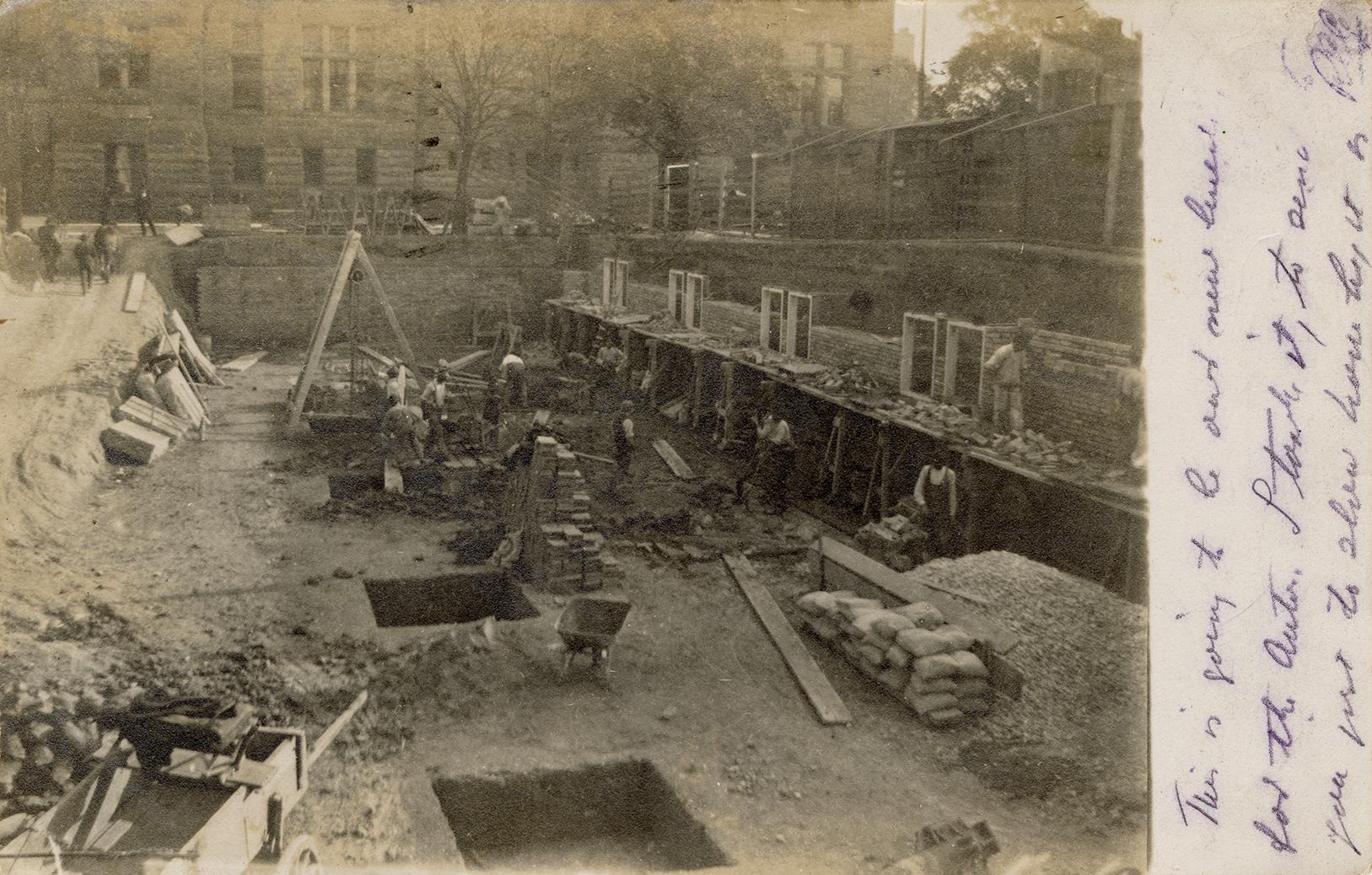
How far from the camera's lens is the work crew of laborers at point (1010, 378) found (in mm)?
12734

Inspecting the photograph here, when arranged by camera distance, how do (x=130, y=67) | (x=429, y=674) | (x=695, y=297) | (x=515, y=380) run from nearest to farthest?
1. (x=429, y=674)
2. (x=515, y=380)
3. (x=130, y=67)
4. (x=695, y=297)

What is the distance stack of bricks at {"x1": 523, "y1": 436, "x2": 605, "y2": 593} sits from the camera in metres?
11.7

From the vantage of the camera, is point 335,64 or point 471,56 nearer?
point 471,56

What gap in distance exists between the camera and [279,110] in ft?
98.2

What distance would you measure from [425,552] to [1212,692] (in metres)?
9.91

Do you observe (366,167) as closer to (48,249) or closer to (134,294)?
(134,294)

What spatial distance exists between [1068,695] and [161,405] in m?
15.6

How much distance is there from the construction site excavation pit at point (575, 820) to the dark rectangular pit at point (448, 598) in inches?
152

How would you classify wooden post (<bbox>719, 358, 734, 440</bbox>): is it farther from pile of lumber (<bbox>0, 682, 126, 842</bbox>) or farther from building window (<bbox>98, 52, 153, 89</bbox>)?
pile of lumber (<bbox>0, 682, 126, 842</bbox>)

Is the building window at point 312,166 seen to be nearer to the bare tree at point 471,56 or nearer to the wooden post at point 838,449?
the bare tree at point 471,56

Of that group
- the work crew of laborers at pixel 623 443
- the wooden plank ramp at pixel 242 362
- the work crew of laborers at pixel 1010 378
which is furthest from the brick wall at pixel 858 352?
the wooden plank ramp at pixel 242 362

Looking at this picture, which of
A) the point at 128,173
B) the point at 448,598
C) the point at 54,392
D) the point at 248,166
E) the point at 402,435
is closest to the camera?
the point at 448,598

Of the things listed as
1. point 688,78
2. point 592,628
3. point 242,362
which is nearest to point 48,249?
point 242,362

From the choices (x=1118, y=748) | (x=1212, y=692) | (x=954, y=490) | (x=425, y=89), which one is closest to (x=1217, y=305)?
(x=1212, y=692)
